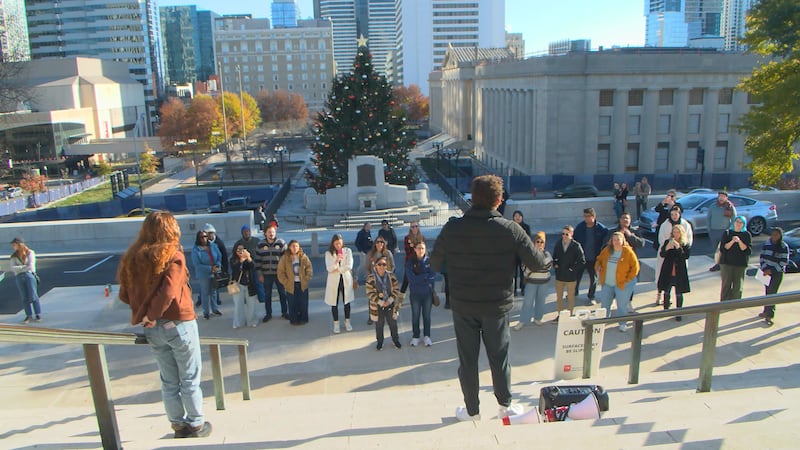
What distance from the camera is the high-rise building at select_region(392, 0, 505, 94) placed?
18088 centimetres

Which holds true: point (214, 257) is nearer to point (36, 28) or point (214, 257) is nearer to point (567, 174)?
point (567, 174)

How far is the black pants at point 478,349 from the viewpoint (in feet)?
15.9

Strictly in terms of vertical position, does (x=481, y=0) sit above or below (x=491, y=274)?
A: above

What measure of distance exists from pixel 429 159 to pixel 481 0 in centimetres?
13129

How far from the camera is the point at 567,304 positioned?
11102 mm

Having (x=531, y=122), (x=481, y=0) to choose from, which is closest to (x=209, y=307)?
(x=531, y=122)

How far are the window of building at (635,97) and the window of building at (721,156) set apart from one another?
693cm

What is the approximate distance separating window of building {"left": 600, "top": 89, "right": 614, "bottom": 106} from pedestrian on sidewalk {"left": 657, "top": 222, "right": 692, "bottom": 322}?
120 ft

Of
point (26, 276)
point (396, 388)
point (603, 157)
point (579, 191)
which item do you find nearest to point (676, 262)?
point (396, 388)

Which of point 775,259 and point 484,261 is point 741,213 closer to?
point 775,259

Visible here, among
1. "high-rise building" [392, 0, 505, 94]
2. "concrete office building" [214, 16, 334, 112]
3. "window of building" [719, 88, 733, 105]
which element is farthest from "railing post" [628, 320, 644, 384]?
"high-rise building" [392, 0, 505, 94]

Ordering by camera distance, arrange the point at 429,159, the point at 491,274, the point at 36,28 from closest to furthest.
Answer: the point at 491,274 < the point at 429,159 < the point at 36,28

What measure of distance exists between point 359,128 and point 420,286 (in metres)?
22.8

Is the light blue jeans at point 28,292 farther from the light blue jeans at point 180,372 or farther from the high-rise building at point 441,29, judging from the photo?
the high-rise building at point 441,29
